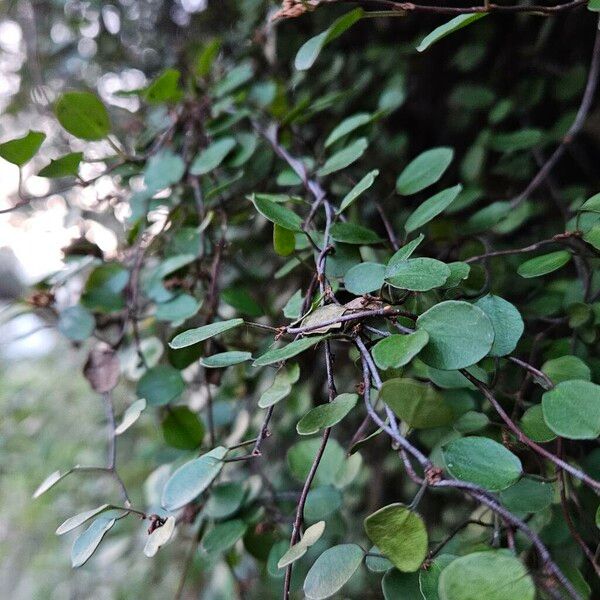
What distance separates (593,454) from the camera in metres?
0.39

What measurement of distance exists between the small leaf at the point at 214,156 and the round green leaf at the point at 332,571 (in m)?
0.35

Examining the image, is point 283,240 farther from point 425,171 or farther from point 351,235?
point 425,171

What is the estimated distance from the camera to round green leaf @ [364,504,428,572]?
250mm

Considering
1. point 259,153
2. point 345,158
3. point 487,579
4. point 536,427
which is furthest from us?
point 259,153

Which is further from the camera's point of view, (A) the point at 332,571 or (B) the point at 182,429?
(B) the point at 182,429

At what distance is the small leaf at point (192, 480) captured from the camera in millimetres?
315

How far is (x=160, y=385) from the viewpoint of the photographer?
45cm

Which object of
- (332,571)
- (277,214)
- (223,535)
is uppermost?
(277,214)

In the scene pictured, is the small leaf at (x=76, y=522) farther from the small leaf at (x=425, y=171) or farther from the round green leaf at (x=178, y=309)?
the small leaf at (x=425, y=171)

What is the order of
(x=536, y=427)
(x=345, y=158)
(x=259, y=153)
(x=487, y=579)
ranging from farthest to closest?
(x=259, y=153)
(x=345, y=158)
(x=536, y=427)
(x=487, y=579)

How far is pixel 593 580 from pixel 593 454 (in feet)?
0.31

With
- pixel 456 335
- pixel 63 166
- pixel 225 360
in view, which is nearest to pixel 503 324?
pixel 456 335

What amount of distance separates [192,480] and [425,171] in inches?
11.9

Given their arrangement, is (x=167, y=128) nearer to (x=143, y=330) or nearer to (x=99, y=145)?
(x=143, y=330)
